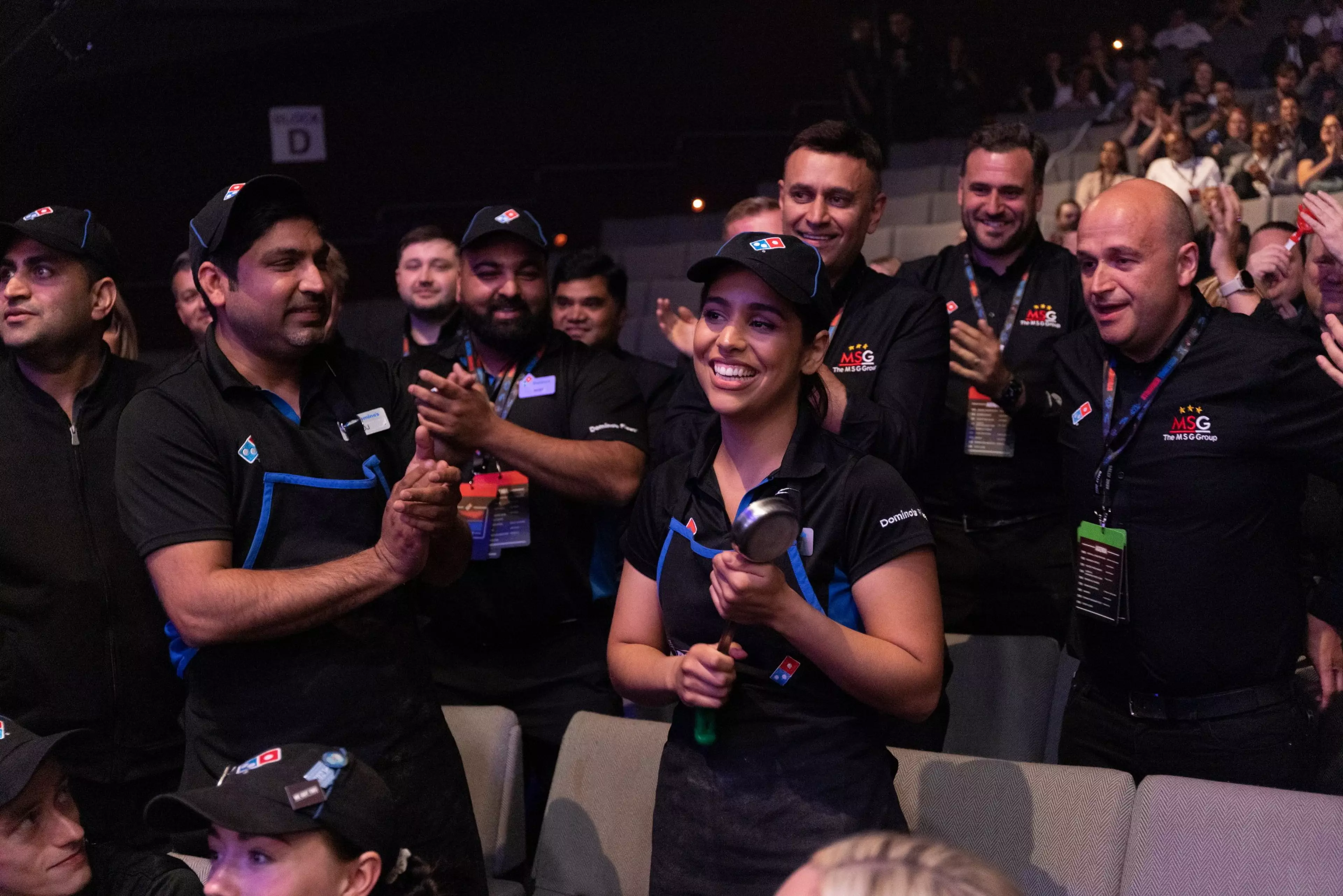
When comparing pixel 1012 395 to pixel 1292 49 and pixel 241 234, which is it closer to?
pixel 241 234

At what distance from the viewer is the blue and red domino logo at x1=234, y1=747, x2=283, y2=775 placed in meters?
1.80

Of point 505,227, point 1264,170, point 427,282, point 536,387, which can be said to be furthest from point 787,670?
point 1264,170

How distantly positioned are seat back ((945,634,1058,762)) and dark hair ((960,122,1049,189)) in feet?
4.24

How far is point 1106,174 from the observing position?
26.2 feet

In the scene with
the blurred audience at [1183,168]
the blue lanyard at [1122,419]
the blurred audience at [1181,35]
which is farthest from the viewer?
the blurred audience at [1181,35]

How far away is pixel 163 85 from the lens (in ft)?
26.1

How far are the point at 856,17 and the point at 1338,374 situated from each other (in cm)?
998

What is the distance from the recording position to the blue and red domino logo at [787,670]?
176 cm

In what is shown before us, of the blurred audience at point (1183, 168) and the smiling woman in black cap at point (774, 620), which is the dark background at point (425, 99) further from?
the smiling woman in black cap at point (774, 620)

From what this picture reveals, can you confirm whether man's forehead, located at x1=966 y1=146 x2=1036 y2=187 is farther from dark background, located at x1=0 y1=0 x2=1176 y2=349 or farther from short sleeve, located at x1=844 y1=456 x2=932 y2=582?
dark background, located at x1=0 y1=0 x2=1176 y2=349

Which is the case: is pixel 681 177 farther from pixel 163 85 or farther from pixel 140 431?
pixel 140 431

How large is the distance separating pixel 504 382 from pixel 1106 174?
6.03m

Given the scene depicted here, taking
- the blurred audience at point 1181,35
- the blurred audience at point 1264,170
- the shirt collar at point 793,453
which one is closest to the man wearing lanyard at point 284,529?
the shirt collar at point 793,453

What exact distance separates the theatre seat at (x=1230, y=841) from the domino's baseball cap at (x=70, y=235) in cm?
234
